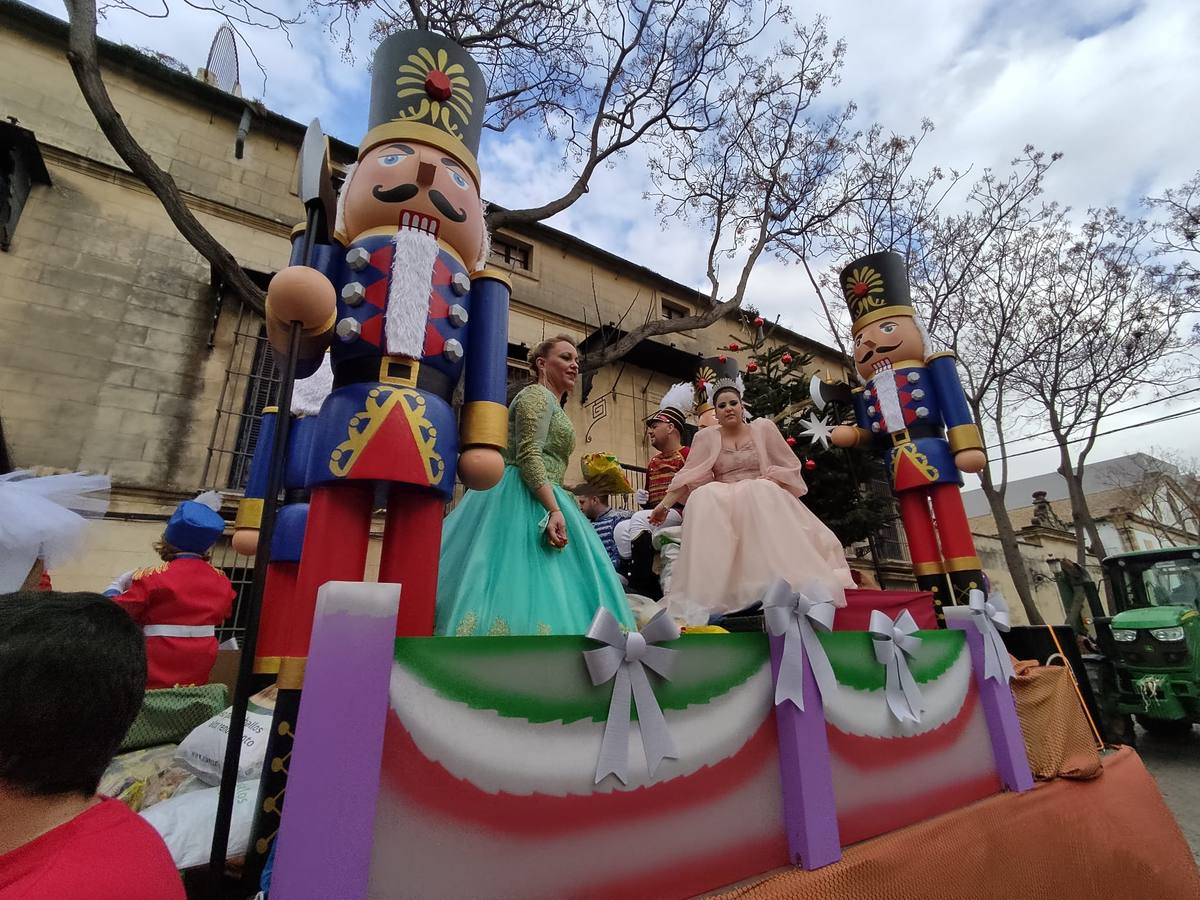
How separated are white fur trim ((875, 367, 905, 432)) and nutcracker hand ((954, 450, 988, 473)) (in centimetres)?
40

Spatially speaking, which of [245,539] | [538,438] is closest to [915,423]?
[538,438]

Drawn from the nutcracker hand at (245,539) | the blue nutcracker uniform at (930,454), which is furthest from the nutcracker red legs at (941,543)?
the nutcracker hand at (245,539)

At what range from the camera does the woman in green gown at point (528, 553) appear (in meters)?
1.82

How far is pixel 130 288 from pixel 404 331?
776 centimetres

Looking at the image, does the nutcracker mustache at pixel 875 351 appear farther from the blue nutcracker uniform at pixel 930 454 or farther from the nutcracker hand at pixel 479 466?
the nutcracker hand at pixel 479 466

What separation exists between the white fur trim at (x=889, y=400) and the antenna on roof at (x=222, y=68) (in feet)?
33.8

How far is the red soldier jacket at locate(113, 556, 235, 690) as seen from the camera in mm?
2998

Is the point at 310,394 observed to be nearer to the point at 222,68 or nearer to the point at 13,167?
the point at 13,167

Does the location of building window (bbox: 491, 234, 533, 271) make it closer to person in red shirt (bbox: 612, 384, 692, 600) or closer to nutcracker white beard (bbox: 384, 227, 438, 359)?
person in red shirt (bbox: 612, 384, 692, 600)

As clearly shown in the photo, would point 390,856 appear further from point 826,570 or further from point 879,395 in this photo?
point 879,395

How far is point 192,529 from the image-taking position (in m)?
3.27

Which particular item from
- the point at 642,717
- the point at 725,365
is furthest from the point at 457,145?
the point at 725,365

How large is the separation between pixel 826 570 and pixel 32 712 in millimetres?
2631

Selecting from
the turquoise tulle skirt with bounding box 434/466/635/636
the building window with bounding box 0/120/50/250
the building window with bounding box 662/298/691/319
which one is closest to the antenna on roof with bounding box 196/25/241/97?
the building window with bounding box 0/120/50/250
